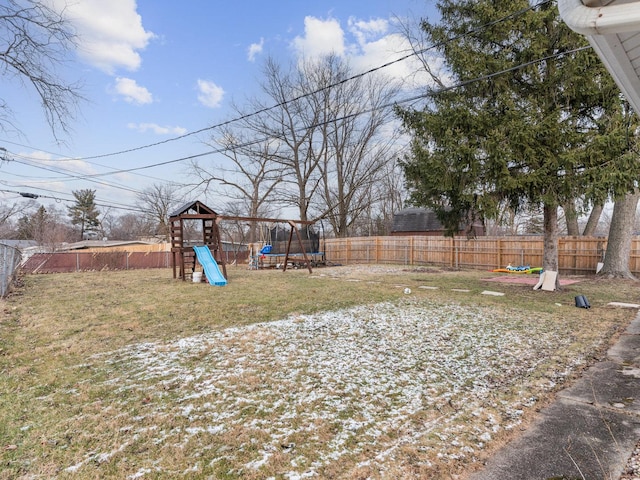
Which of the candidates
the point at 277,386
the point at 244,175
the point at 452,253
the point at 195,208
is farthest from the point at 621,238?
the point at 244,175

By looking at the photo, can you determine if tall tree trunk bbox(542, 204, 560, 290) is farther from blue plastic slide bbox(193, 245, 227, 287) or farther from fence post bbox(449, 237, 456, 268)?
blue plastic slide bbox(193, 245, 227, 287)

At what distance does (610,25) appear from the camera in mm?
1530

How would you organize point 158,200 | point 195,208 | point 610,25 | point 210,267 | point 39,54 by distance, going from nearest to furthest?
point 610,25
point 39,54
point 210,267
point 195,208
point 158,200

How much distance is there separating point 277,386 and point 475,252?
1469 centimetres

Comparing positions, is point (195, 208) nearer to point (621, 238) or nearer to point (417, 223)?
point (621, 238)

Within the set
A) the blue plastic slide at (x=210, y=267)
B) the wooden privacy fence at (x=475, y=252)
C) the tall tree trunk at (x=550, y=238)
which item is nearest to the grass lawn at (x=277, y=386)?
the tall tree trunk at (x=550, y=238)

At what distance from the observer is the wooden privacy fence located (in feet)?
39.8

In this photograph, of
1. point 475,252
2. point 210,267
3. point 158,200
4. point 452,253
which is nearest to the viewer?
point 210,267

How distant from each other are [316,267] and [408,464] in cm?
1444

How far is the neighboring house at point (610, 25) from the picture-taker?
1.51 meters

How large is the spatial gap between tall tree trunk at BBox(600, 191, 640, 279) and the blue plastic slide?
473 inches

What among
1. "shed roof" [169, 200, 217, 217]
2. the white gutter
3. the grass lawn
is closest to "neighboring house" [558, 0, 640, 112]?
the white gutter

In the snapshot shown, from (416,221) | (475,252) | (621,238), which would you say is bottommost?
(475,252)

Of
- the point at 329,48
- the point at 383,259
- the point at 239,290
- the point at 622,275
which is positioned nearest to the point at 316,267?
the point at 383,259
